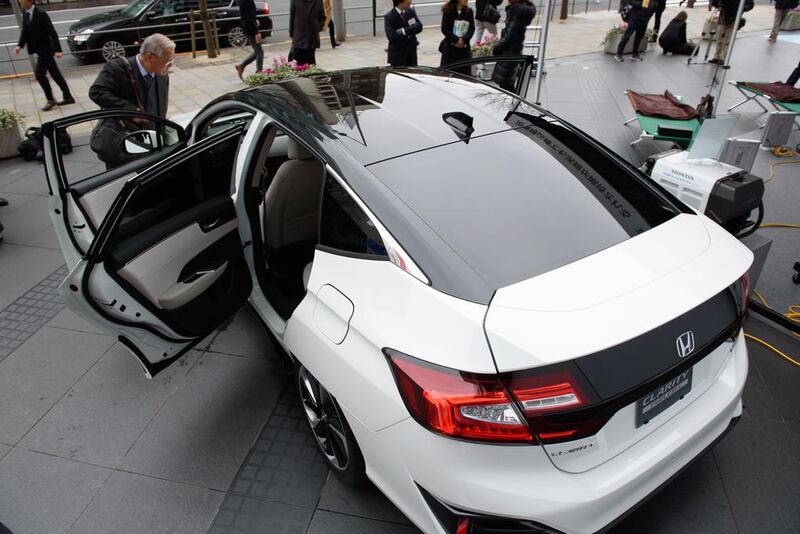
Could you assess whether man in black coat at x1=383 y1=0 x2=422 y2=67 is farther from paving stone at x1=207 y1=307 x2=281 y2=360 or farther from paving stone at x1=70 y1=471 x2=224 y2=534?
paving stone at x1=70 y1=471 x2=224 y2=534

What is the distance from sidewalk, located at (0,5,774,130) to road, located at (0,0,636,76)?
33.2 inches

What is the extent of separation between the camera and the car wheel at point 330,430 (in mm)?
2238

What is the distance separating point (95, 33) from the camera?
1195cm

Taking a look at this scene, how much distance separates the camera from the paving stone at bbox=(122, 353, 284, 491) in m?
2.69

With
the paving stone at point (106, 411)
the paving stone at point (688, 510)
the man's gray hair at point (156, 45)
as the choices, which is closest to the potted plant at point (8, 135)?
→ the man's gray hair at point (156, 45)

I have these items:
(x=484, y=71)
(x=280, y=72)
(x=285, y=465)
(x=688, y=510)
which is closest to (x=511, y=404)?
(x=688, y=510)

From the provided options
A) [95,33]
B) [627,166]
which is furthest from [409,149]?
[95,33]

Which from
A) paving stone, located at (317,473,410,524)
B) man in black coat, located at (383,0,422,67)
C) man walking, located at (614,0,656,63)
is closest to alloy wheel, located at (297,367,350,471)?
paving stone, located at (317,473,410,524)

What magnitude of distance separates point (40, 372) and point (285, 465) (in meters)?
1.90

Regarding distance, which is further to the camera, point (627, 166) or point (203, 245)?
point (203, 245)

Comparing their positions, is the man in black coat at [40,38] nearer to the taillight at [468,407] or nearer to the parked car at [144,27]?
the parked car at [144,27]

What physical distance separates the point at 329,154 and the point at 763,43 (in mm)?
15158

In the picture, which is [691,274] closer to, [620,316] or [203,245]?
[620,316]

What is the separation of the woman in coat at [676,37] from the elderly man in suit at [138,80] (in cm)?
1075
